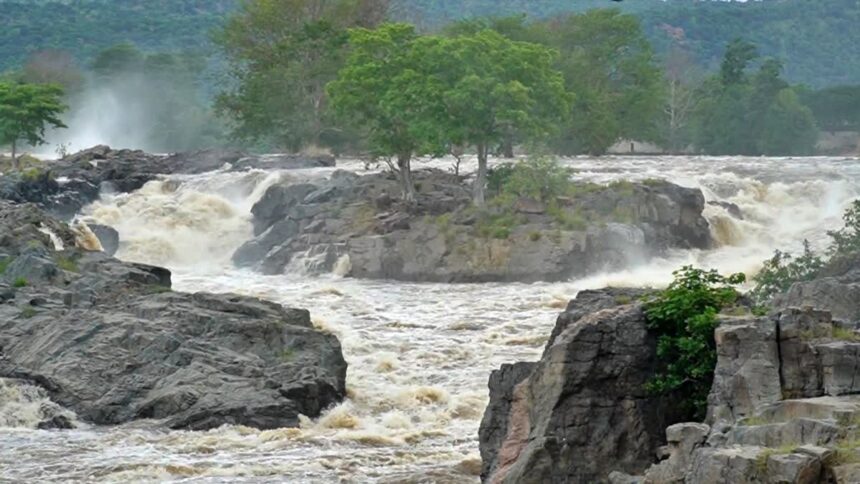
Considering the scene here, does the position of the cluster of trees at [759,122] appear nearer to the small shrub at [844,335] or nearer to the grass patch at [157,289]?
the grass patch at [157,289]

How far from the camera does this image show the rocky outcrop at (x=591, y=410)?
1919 cm

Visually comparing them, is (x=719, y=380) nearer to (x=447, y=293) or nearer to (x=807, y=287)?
(x=807, y=287)

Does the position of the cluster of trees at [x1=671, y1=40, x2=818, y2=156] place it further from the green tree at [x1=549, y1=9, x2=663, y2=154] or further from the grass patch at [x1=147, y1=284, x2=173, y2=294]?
the grass patch at [x1=147, y1=284, x2=173, y2=294]

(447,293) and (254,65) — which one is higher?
(254,65)

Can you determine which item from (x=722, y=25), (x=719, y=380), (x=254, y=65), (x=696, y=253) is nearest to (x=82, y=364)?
(x=719, y=380)

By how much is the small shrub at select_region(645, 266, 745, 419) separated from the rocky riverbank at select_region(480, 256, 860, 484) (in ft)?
0.61

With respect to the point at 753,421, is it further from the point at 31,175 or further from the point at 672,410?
the point at 31,175

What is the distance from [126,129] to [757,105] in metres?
37.4

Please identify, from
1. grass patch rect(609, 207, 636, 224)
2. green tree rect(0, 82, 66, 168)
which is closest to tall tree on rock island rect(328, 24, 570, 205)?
grass patch rect(609, 207, 636, 224)

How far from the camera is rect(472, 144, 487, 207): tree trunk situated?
49.4m

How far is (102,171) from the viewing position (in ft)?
190

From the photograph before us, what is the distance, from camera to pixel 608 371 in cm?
1959

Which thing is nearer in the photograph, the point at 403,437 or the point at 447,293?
the point at 403,437

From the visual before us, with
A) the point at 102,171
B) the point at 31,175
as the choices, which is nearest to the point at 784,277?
the point at 31,175
